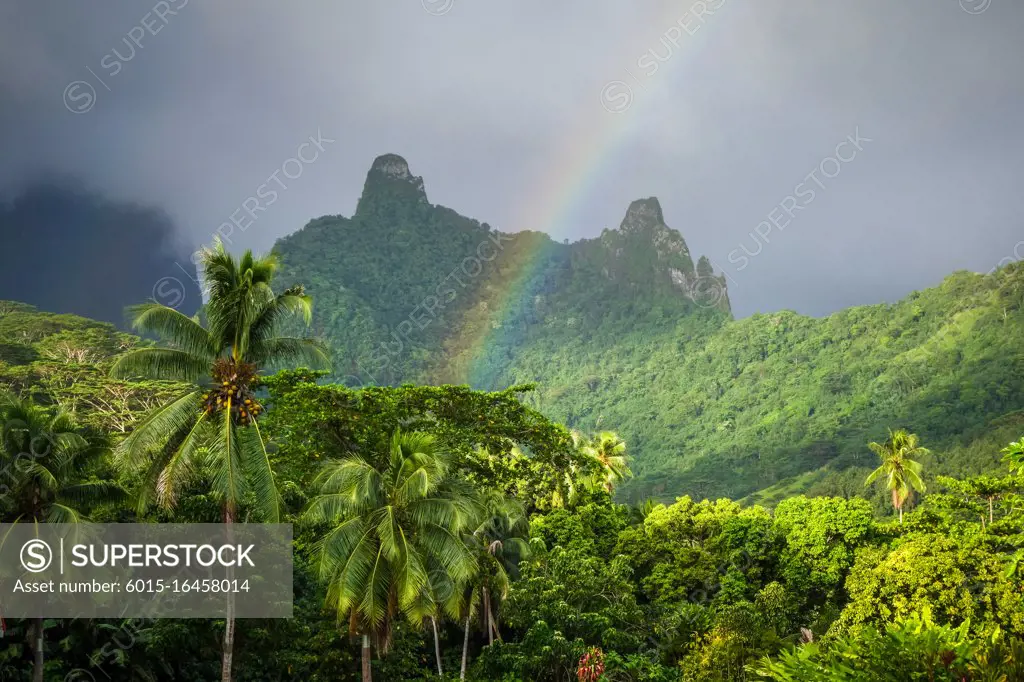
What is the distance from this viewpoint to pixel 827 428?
117 metres

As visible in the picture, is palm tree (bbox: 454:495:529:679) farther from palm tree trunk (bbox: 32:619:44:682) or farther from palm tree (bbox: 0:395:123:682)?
palm tree trunk (bbox: 32:619:44:682)

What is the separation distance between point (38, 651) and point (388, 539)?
7778 millimetres

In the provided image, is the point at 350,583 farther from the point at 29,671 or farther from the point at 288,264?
the point at 288,264

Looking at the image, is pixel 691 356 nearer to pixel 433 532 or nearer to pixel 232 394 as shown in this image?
pixel 433 532

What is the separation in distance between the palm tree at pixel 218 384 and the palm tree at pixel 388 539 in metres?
1.60

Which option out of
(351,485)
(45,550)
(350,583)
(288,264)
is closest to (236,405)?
(351,485)

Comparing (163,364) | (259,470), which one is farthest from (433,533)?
(163,364)

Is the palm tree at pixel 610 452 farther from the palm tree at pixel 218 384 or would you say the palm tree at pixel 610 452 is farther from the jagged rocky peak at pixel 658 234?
the jagged rocky peak at pixel 658 234

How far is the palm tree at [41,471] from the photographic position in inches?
670

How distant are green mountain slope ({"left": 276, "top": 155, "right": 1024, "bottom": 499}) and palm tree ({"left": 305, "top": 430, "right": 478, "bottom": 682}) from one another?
80215 mm

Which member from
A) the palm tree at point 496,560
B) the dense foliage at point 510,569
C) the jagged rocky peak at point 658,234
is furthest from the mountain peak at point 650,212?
the palm tree at point 496,560

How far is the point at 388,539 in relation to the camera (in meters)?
16.5

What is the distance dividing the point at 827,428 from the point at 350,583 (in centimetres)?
11236

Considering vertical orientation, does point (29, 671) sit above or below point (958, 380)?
below
